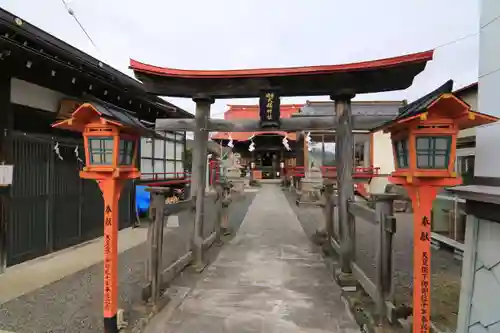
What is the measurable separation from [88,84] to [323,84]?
5.34 meters

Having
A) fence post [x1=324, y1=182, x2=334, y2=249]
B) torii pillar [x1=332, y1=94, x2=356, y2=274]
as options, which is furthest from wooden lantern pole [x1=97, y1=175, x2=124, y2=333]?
fence post [x1=324, y1=182, x2=334, y2=249]

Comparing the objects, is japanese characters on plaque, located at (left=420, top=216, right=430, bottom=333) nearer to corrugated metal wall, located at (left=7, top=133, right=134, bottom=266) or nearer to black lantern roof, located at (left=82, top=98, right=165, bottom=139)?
black lantern roof, located at (left=82, top=98, right=165, bottom=139)

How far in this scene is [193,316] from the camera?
443cm

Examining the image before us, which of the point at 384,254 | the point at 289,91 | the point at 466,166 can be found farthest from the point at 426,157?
the point at 466,166

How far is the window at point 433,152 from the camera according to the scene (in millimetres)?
3043

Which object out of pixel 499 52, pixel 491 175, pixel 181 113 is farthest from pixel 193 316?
pixel 181 113

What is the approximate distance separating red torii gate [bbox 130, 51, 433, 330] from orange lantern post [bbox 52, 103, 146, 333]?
119 inches

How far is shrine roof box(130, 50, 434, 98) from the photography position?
20.6 feet

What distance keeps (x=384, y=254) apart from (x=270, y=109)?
3.67 m

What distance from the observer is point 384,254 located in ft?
12.9

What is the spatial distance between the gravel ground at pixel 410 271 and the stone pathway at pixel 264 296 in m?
0.98

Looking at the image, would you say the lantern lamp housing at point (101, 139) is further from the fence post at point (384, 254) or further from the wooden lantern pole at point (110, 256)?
the fence post at point (384, 254)

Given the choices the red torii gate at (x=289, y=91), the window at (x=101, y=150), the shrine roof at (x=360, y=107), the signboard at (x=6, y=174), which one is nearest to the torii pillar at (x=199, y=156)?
the red torii gate at (x=289, y=91)

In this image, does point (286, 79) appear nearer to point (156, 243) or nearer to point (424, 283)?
point (156, 243)
